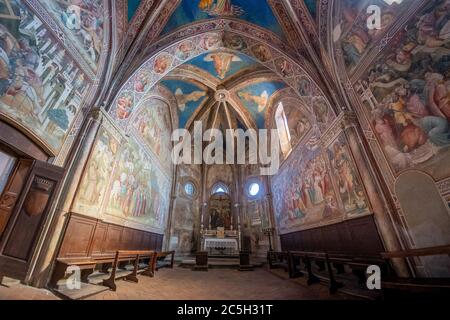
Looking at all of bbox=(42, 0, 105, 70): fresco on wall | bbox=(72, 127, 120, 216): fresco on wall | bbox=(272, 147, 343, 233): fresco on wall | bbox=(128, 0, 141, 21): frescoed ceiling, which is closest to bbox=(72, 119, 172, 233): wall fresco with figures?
bbox=(72, 127, 120, 216): fresco on wall

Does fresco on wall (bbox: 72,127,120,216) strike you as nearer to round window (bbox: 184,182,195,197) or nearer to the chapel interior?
the chapel interior

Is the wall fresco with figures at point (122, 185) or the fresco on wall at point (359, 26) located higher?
the fresco on wall at point (359, 26)

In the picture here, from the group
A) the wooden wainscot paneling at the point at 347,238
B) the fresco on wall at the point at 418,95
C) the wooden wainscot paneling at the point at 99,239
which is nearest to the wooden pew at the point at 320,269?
the wooden wainscot paneling at the point at 347,238

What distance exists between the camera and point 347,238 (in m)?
6.00

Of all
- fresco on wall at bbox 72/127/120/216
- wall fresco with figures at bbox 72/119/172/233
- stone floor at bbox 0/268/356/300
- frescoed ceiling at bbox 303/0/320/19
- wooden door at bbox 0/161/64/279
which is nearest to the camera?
stone floor at bbox 0/268/356/300

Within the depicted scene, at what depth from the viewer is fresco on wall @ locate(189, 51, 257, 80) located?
11.4 meters

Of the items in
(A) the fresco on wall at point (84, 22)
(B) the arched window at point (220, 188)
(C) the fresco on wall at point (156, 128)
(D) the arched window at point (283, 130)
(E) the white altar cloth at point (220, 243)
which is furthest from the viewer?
(B) the arched window at point (220, 188)

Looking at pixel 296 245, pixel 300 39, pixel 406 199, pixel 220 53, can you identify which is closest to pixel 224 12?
pixel 220 53

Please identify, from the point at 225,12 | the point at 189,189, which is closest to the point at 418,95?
the point at 225,12

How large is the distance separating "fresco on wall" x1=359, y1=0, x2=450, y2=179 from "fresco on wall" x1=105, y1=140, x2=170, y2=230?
383 inches

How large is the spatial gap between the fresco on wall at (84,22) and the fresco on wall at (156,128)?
3348 millimetres

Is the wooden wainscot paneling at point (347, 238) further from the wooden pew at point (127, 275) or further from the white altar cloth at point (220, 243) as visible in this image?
the wooden pew at point (127, 275)

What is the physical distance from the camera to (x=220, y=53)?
1138 centimetres

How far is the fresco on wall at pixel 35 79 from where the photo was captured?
3.94 m
